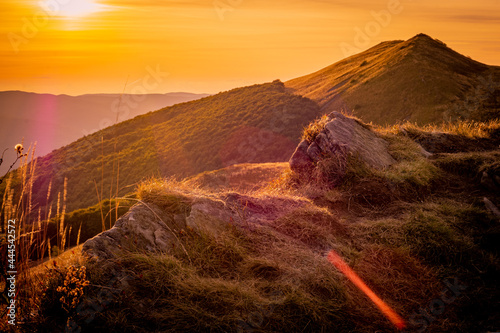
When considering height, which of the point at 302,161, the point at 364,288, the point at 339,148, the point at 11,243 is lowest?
the point at 364,288

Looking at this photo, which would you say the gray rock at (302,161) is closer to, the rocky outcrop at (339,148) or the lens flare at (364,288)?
the rocky outcrop at (339,148)

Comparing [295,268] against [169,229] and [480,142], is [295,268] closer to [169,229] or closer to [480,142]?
[169,229]

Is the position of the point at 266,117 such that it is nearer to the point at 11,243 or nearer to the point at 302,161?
the point at 302,161

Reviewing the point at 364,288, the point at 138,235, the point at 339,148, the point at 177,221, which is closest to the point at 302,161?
the point at 339,148

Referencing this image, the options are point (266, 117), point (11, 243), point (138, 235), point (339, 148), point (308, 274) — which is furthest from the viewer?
point (266, 117)

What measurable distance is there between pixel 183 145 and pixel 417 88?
105 feet

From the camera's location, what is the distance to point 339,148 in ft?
23.5

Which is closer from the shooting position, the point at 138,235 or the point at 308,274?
the point at 308,274

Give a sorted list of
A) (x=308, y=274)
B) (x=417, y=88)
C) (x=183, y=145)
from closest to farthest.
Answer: (x=308, y=274)
(x=417, y=88)
(x=183, y=145)

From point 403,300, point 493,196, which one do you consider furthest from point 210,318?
point 493,196

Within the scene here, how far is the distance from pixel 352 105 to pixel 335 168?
1572 inches

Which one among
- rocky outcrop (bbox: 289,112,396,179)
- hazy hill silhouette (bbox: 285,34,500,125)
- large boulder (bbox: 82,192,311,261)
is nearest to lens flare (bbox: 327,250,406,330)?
large boulder (bbox: 82,192,311,261)

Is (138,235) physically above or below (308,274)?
above

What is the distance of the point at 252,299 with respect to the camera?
3355mm
